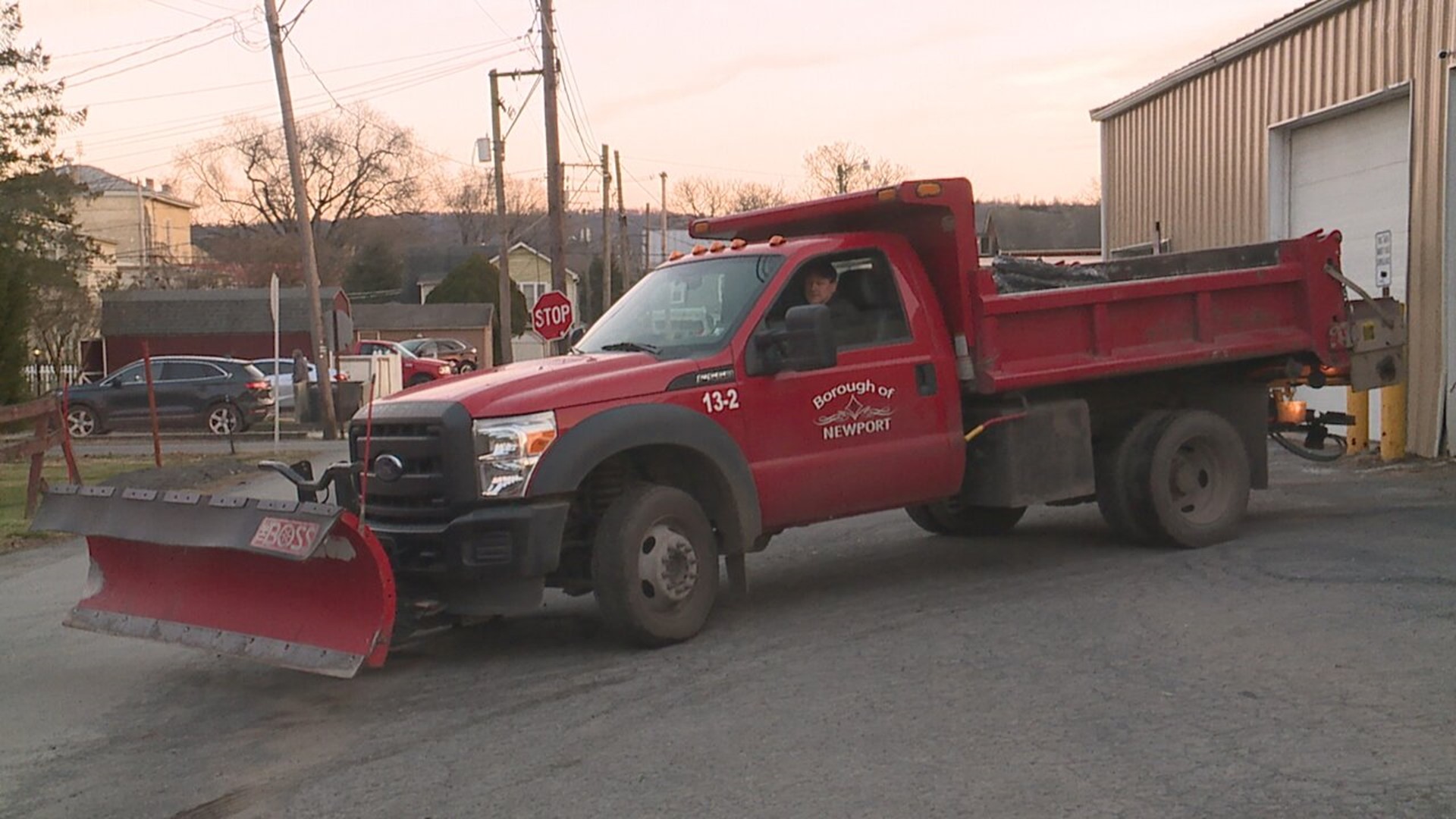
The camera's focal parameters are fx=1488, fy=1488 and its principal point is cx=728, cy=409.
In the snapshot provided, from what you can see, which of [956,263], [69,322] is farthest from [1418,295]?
[69,322]

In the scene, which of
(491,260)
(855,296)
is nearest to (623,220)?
(491,260)

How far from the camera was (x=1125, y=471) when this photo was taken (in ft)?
33.0

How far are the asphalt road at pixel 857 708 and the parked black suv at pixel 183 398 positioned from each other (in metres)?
22.9

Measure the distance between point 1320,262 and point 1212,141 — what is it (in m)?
9.25

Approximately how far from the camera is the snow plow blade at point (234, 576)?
22.4 feet

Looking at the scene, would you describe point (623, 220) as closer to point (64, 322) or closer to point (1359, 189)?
point (64, 322)

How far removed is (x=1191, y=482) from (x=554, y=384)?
16.1 feet

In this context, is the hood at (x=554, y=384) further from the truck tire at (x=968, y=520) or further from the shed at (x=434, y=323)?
the shed at (x=434, y=323)

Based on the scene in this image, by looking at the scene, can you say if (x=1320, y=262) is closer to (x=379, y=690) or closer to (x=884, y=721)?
(x=884, y=721)

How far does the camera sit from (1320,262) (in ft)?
35.0

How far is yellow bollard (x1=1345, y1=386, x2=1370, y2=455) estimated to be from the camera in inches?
577

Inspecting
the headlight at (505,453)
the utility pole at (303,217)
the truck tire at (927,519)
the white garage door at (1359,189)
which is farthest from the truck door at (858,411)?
the utility pole at (303,217)

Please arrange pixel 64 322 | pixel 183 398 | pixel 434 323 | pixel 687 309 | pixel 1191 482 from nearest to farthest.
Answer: pixel 687 309, pixel 1191 482, pixel 183 398, pixel 64 322, pixel 434 323

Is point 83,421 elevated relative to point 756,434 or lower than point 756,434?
lower
